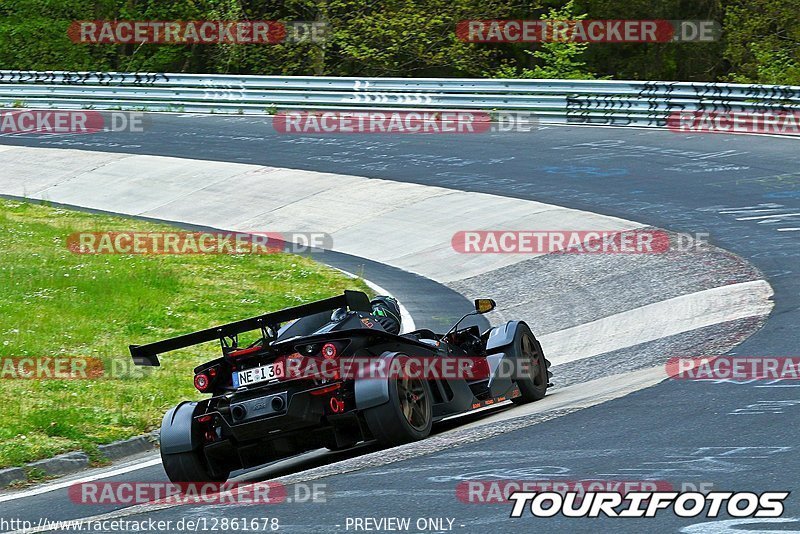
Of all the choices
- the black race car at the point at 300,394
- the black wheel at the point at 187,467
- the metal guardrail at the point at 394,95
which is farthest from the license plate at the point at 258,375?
the metal guardrail at the point at 394,95

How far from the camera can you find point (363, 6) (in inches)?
1432

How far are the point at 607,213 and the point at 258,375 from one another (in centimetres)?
1157

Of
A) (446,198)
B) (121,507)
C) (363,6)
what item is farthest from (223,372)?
(363,6)

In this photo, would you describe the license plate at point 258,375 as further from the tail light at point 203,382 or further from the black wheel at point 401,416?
the black wheel at point 401,416

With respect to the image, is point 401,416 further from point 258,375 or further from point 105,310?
point 105,310

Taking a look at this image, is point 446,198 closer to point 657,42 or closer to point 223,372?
point 223,372

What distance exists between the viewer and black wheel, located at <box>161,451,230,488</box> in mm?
7988

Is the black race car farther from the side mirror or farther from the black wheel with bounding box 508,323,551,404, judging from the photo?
the black wheel with bounding box 508,323,551,404

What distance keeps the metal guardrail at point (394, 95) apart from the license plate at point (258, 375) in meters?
17.5

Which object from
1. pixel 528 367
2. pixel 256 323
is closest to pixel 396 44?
pixel 528 367

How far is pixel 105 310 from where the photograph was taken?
1520 cm

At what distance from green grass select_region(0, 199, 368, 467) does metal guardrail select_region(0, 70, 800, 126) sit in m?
8.15

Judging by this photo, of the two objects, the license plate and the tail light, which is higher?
the license plate

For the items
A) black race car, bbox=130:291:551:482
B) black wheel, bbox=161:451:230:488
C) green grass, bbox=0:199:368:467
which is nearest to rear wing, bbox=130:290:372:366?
black race car, bbox=130:291:551:482
